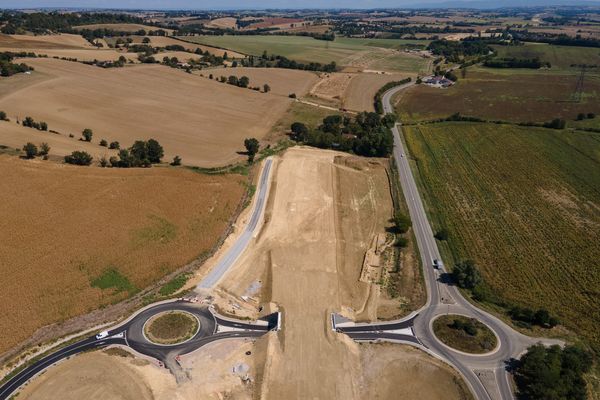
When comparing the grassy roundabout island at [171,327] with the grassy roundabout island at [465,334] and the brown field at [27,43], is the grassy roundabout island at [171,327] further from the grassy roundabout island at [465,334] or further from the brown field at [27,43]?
the brown field at [27,43]

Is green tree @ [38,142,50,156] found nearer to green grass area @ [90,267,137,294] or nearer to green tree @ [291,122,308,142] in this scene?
green grass area @ [90,267,137,294]

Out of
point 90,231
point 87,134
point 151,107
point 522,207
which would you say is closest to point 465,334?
point 522,207

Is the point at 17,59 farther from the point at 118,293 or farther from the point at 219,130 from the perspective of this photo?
the point at 118,293

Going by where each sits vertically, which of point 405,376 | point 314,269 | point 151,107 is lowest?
point 405,376

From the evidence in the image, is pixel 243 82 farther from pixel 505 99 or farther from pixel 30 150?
pixel 505 99

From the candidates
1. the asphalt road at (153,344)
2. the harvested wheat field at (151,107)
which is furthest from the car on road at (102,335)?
the harvested wheat field at (151,107)

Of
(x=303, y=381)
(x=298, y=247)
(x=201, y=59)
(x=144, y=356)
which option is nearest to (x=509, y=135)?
(x=298, y=247)
